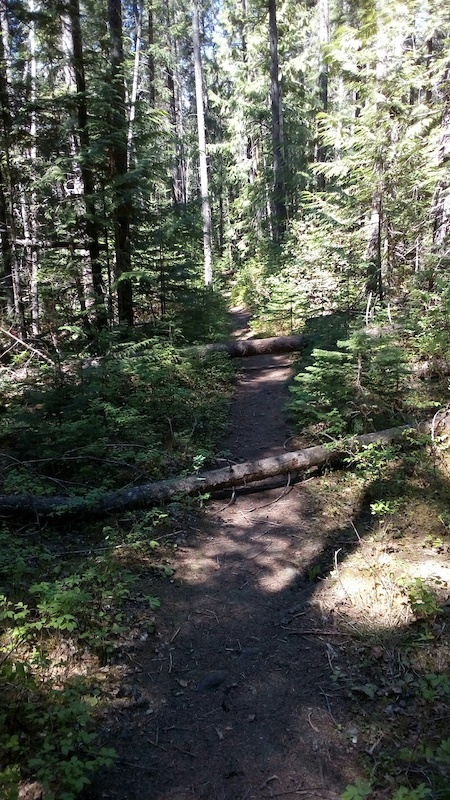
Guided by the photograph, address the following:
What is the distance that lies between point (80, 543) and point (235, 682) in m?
2.38

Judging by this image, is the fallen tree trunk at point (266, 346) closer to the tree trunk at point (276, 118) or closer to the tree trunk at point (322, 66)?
the tree trunk at point (276, 118)

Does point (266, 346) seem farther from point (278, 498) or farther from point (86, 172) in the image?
point (278, 498)

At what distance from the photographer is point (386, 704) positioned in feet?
10.8

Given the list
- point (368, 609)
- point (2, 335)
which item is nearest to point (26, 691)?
point (368, 609)

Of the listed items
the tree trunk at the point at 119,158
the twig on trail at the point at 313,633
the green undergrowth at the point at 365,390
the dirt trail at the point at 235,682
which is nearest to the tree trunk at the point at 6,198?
the tree trunk at the point at 119,158

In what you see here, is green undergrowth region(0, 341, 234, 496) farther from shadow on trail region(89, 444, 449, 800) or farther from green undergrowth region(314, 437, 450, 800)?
green undergrowth region(314, 437, 450, 800)

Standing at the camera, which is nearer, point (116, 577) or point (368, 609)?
point (368, 609)

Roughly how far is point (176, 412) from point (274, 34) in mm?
17634

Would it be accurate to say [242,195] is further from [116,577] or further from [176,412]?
[116,577]

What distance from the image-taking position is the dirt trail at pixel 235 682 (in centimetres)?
292

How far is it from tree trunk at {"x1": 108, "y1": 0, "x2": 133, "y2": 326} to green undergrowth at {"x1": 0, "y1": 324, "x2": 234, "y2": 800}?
79.6 inches


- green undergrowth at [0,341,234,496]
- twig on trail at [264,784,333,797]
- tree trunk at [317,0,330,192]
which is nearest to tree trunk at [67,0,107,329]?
green undergrowth at [0,341,234,496]

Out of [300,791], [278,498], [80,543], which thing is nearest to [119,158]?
[278,498]

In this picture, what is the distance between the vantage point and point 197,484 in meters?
6.19
